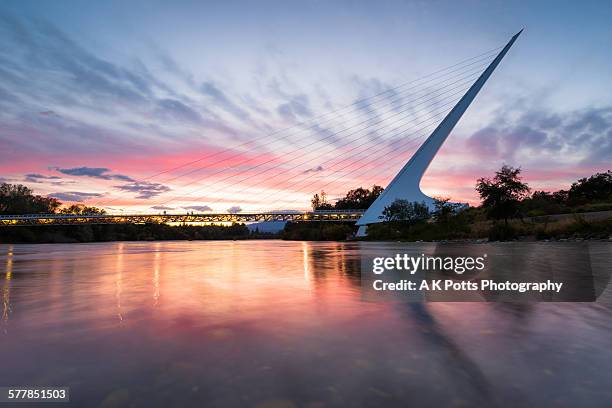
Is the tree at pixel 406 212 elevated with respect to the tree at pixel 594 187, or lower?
lower

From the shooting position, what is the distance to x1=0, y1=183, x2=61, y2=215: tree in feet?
340

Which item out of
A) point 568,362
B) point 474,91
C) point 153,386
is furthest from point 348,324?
point 474,91

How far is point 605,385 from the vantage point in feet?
10.2

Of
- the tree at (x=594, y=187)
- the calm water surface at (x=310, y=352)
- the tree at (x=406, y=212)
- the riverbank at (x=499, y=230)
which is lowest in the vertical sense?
the calm water surface at (x=310, y=352)

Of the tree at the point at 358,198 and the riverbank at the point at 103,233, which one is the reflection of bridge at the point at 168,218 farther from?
the tree at the point at 358,198

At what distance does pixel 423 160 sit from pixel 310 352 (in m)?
61.2

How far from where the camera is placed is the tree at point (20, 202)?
340ft

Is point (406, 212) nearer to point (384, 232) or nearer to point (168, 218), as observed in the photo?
point (384, 232)

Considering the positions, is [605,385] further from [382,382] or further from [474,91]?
[474,91]

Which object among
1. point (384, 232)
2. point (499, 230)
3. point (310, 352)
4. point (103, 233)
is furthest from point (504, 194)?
point (103, 233)

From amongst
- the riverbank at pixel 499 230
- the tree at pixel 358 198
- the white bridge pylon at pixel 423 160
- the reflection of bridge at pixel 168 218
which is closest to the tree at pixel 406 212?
the riverbank at pixel 499 230

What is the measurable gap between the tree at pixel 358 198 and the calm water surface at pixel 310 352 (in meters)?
130

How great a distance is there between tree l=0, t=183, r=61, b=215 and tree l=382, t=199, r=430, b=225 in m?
103

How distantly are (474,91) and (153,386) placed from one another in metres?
67.9
